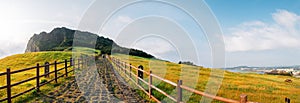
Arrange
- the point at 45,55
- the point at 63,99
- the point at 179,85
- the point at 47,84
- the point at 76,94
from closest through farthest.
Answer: the point at 179,85 < the point at 63,99 < the point at 76,94 < the point at 47,84 < the point at 45,55

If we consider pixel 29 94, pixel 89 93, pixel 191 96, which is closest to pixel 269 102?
pixel 191 96

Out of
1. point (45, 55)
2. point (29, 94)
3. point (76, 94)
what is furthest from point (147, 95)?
point (45, 55)

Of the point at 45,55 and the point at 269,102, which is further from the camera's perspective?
the point at 45,55

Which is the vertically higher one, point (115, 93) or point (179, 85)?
point (179, 85)

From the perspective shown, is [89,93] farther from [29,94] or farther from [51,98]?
[29,94]

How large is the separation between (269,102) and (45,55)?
66010 mm

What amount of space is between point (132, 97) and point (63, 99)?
2.85 meters

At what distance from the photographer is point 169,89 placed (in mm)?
15578

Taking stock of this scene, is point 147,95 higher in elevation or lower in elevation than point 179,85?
lower

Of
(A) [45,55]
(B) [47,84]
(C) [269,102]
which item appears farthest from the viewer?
(A) [45,55]

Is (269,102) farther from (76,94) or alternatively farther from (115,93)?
(76,94)

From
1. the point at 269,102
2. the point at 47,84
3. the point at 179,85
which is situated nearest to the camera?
the point at 179,85

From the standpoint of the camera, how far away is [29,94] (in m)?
13.4

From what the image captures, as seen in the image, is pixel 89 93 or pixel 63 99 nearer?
pixel 63 99
